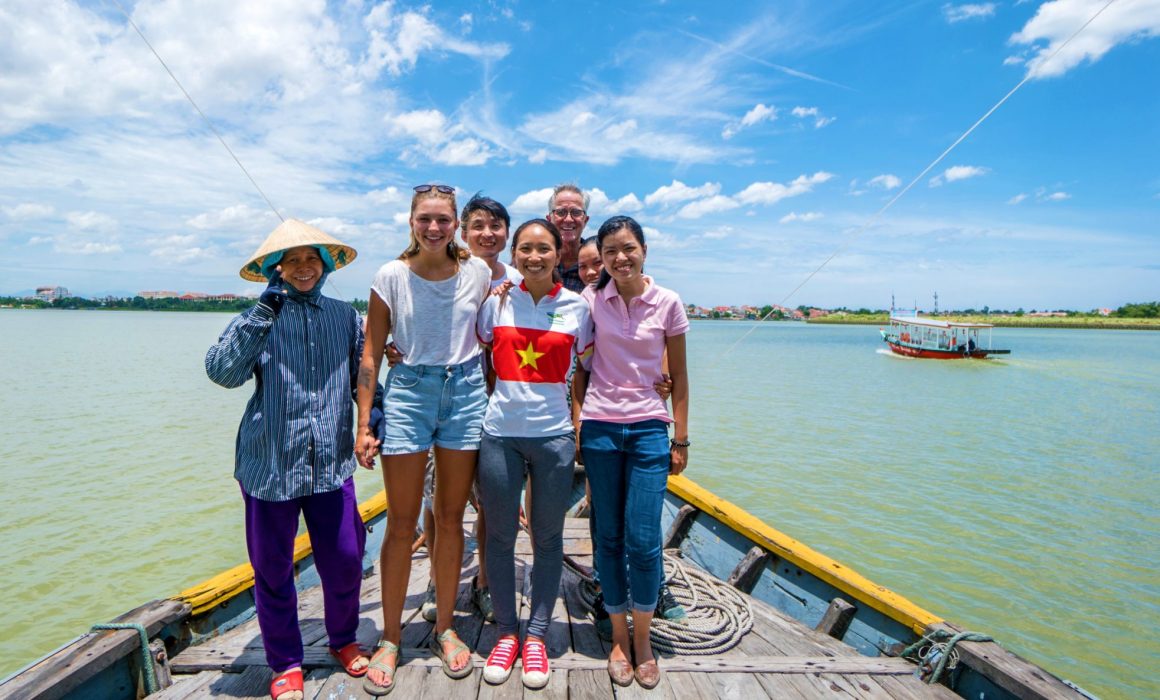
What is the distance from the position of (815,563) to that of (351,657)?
2531 millimetres

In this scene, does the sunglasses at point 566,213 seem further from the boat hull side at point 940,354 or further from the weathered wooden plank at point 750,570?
the boat hull side at point 940,354

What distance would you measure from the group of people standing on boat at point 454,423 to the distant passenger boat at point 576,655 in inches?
5.4

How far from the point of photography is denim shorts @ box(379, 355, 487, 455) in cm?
249

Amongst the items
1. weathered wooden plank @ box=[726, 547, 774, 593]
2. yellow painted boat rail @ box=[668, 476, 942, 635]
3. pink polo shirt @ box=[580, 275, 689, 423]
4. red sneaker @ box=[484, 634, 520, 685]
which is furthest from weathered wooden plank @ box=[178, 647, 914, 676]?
pink polo shirt @ box=[580, 275, 689, 423]

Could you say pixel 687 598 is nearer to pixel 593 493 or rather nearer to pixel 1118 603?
pixel 593 493

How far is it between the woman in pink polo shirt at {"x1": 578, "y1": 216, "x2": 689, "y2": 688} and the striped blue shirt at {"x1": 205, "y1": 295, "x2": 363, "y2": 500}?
1.09m

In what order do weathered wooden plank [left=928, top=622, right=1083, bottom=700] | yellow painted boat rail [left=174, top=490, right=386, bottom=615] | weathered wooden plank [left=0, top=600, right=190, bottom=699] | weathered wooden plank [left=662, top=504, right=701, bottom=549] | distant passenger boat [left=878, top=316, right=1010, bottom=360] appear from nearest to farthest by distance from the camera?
weathered wooden plank [left=0, top=600, right=190, bottom=699] < weathered wooden plank [left=928, top=622, right=1083, bottom=700] < yellow painted boat rail [left=174, top=490, right=386, bottom=615] < weathered wooden plank [left=662, top=504, right=701, bottom=549] < distant passenger boat [left=878, top=316, right=1010, bottom=360]

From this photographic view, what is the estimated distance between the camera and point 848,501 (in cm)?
920

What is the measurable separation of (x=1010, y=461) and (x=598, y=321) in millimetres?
12886

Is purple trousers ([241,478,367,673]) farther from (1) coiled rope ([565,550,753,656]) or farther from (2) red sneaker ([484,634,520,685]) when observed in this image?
(1) coiled rope ([565,550,753,656])

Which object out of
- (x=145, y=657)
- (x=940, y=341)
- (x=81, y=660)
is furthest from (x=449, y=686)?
(x=940, y=341)

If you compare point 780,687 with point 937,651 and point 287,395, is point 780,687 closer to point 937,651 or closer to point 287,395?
point 937,651

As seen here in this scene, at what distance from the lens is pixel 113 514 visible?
792 centimetres

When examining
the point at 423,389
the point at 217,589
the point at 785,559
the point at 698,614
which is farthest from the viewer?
the point at 785,559
